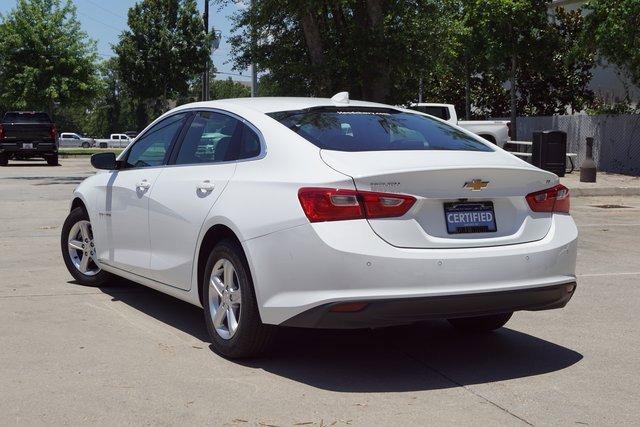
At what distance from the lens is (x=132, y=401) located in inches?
183

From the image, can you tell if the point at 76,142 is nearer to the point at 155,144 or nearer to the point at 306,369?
the point at 155,144

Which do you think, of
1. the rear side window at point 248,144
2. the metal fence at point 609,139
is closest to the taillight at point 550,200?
the rear side window at point 248,144

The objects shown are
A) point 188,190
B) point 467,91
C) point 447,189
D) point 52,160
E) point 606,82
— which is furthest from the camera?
point 467,91

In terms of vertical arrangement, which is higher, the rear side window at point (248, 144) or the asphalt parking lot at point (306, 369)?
the rear side window at point (248, 144)

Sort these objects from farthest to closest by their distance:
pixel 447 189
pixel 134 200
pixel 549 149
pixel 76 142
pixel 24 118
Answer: pixel 76 142
pixel 24 118
pixel 549 149
pixel 134 200
pixel 447 189

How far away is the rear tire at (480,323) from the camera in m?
6.15

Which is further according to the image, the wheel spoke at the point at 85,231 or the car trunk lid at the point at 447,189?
the wheel spoke at the point at 85,231

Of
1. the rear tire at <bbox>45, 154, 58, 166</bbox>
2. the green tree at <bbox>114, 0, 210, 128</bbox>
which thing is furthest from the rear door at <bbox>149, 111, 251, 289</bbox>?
the green tree at <bbox>114, 0, 210, 128</bbox>

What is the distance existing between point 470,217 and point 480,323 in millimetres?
1412

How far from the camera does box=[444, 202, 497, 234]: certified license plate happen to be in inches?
197

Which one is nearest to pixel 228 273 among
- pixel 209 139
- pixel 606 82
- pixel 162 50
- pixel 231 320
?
pixel 231 320

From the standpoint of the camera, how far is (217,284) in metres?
5.57

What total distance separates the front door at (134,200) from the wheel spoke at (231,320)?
122 centimetres

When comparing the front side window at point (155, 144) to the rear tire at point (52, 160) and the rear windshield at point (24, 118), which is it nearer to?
the rear tire at point (52, 160)
